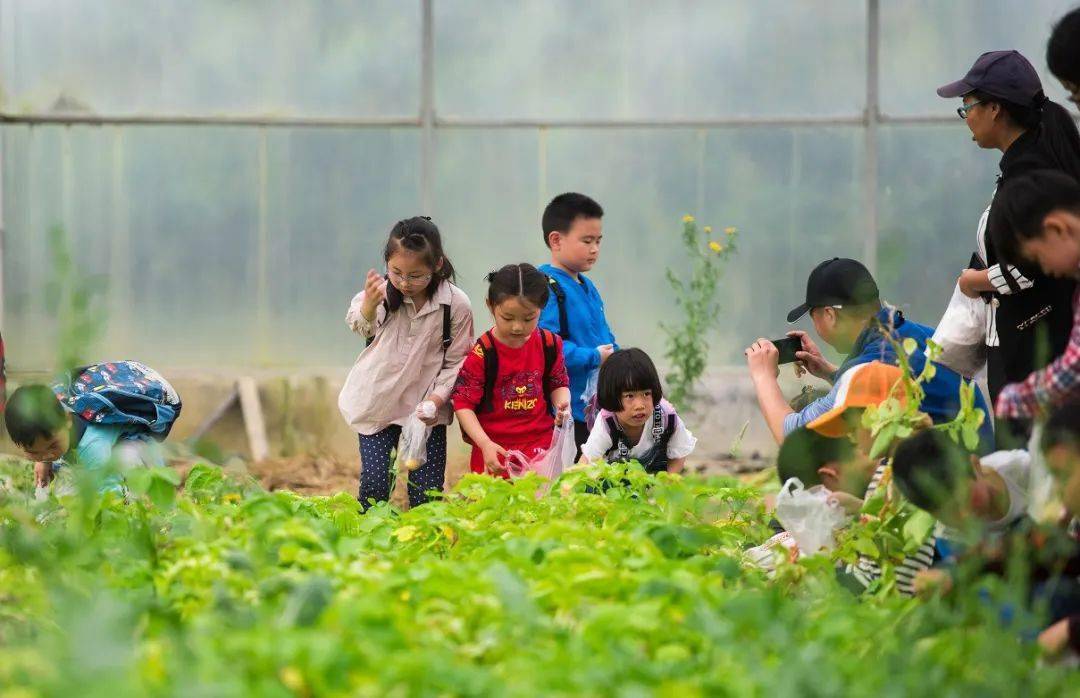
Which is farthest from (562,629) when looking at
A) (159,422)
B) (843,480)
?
(159,422)

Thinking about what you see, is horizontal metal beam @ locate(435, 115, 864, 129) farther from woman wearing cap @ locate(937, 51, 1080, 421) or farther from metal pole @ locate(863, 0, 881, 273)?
woman wearing cap @ locate(937, 51, 1080, 421)

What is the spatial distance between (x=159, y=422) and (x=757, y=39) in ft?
15.9

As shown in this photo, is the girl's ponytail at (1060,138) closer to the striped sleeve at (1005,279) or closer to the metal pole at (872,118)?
the striped sleeve at (1005,279)

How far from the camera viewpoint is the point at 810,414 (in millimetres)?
4004

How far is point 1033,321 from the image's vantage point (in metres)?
4.01

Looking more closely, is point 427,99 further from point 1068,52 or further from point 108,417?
point 1068,52

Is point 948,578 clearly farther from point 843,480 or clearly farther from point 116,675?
point 116,675

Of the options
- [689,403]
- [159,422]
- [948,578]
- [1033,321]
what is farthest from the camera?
[689,403]

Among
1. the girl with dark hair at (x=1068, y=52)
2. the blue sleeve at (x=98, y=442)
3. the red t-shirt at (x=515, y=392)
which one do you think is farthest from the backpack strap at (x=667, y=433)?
the girl with dark hair at (x=1068, y=52)

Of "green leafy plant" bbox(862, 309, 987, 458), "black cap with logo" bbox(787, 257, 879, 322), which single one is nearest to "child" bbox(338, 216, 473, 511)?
"black cap with logo" bbox(787, 257, 879, 322)

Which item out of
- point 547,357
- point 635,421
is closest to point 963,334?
point 635,421

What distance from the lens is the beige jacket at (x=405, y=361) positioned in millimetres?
5293

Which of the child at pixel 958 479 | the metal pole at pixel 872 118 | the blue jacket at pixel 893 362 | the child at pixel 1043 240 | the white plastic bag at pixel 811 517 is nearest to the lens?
the child at pixel 958 479

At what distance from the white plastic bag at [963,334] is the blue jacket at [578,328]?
1.40 metres
